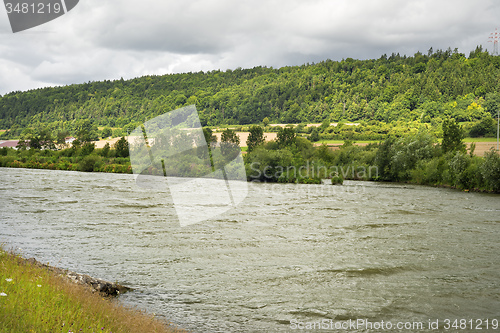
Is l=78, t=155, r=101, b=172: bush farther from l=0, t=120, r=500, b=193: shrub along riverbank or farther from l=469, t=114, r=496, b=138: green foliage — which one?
l=469, t=114, r=496, b=138: green foliage

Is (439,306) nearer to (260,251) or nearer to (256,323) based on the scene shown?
(256,323)

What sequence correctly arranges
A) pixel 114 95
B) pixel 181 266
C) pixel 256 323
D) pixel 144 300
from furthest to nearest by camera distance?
1. pixel 114 95
2. pixel 181 266
3. pixel 144 300
4. pixel 256 323

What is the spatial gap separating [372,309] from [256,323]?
3777mm

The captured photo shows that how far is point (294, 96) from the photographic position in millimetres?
162875

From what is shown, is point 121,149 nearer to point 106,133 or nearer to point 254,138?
point 254,138

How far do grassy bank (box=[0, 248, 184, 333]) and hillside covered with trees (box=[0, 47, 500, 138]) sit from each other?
388 ft

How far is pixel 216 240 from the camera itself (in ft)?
75.3

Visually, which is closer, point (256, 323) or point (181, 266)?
point (256, 323)

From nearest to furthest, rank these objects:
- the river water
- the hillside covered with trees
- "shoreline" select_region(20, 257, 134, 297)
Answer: "shoreline" select_region(20, 257, 134, 297)
the river water
the hillside covered with trees

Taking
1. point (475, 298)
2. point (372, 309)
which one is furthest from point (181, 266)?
point (475, 298)

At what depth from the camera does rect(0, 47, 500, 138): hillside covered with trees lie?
135 m

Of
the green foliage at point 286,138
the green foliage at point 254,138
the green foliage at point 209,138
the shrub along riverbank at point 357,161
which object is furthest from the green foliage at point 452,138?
the green foliage at point 254,138

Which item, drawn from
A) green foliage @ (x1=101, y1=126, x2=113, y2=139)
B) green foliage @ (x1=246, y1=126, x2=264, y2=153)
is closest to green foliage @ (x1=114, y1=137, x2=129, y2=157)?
green foliage @ (x1=246, y1=126, x2=264, y2=153)

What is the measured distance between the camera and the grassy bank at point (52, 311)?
620cm
